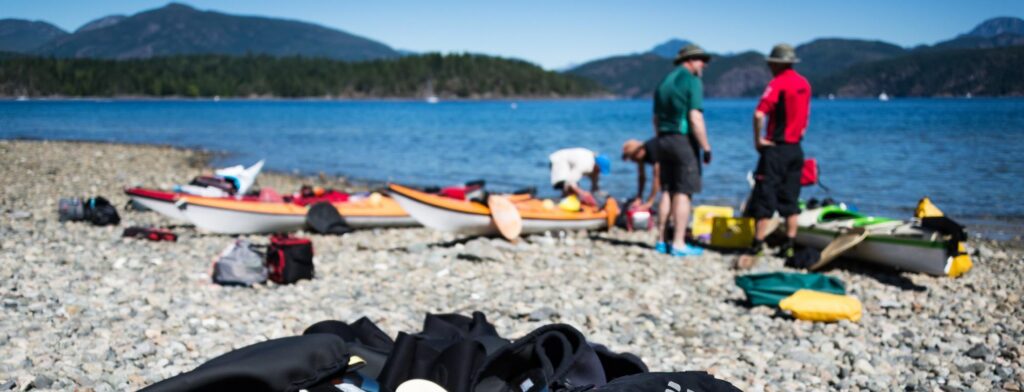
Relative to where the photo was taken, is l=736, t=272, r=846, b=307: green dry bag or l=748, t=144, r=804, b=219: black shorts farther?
l=748, t=144, r=804, b=219: black shorts

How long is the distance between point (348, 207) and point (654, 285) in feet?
15.5

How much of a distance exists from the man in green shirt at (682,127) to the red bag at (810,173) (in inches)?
48.5

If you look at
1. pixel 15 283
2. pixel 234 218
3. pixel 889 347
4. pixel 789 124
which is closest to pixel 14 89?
pixel 234 218

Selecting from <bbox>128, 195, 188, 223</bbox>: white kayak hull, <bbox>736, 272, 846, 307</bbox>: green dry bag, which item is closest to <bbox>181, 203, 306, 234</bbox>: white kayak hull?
<bbox>128, 195, 188, 223</bbox>: white kayak hull

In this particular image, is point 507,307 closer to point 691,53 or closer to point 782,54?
point 691,53

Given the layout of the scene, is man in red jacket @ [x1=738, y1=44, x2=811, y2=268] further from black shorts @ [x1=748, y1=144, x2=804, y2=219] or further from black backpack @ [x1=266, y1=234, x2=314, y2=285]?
black backpack @ [x1=266, y1=234, x2=314, y2=285]

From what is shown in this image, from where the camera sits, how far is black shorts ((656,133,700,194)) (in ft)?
26.5

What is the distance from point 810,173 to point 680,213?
5.43 ft

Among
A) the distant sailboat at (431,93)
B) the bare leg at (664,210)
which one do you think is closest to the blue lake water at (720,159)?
the bare leg at (664,210)

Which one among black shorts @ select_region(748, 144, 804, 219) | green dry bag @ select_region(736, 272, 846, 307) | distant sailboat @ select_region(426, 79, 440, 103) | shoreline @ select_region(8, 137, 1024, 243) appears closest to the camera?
green dry bag @ select_region(736, 272, 846, 307)

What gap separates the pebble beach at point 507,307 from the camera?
4645mm

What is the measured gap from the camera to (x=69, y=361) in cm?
435

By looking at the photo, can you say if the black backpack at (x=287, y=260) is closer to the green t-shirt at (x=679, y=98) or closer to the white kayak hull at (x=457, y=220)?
the white kayak hull at (x=457, y=220)

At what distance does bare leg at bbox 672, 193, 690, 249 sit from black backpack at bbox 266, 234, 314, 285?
388cm
